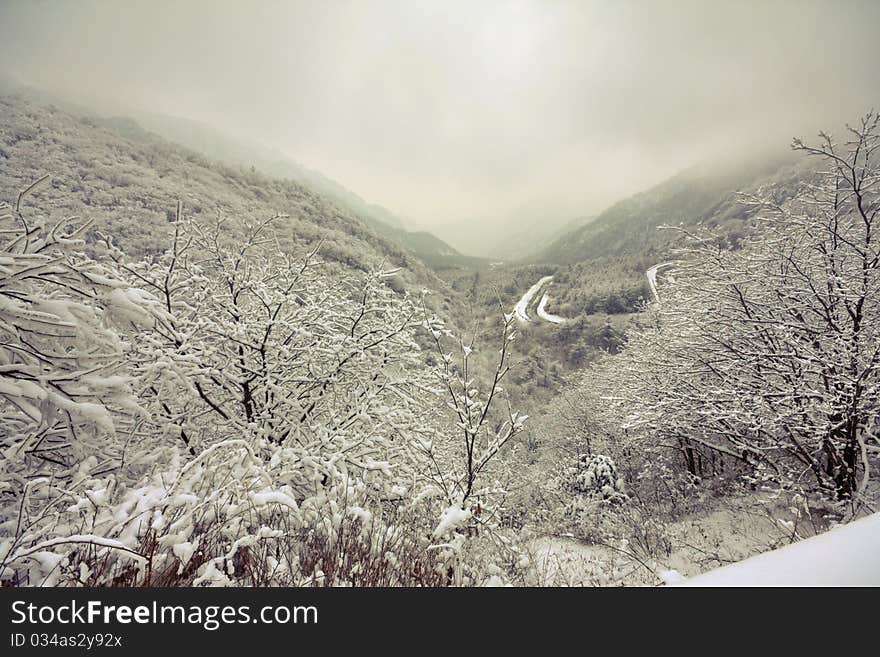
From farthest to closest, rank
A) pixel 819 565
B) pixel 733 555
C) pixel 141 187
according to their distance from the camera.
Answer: pixel 141 187, pixel 733 555, pixel 819 565

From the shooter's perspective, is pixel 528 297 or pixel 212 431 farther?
pixel 528 297

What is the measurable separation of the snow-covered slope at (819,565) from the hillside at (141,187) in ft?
51.4

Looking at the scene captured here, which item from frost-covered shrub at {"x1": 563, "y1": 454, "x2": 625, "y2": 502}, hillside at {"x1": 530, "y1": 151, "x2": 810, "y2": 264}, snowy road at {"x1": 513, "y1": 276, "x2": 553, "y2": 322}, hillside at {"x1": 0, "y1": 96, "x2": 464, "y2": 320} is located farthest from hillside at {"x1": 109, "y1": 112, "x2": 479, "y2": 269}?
frost-covered shrub at {"x1": 563, "y1": 454, "x2": 625, "y2": 502}

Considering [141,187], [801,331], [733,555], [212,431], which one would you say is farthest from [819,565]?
[141,187]

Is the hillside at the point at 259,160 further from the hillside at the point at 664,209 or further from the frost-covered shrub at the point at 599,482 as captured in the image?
the frost-covered shrub at the point at 599,482

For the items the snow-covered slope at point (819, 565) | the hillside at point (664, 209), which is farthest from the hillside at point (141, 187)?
the hillside at point (664, 209)

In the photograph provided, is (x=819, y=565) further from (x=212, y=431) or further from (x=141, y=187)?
(x=141, y=187)

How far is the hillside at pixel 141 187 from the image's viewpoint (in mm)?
23391

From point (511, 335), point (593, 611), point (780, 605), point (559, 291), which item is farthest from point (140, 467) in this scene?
point (559, 291)

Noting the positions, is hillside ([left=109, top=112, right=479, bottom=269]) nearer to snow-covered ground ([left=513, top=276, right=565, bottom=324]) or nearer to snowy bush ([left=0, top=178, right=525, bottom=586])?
snow-covered ground ([left=513, top=276, right=565, bottom=324])

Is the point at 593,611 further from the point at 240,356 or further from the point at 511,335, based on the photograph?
the point at 240,356

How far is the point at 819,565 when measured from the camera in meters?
1.08

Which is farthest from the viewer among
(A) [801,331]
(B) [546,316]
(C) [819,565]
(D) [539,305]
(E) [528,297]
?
(E) [528,297]

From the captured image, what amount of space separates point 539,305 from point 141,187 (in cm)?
4489
